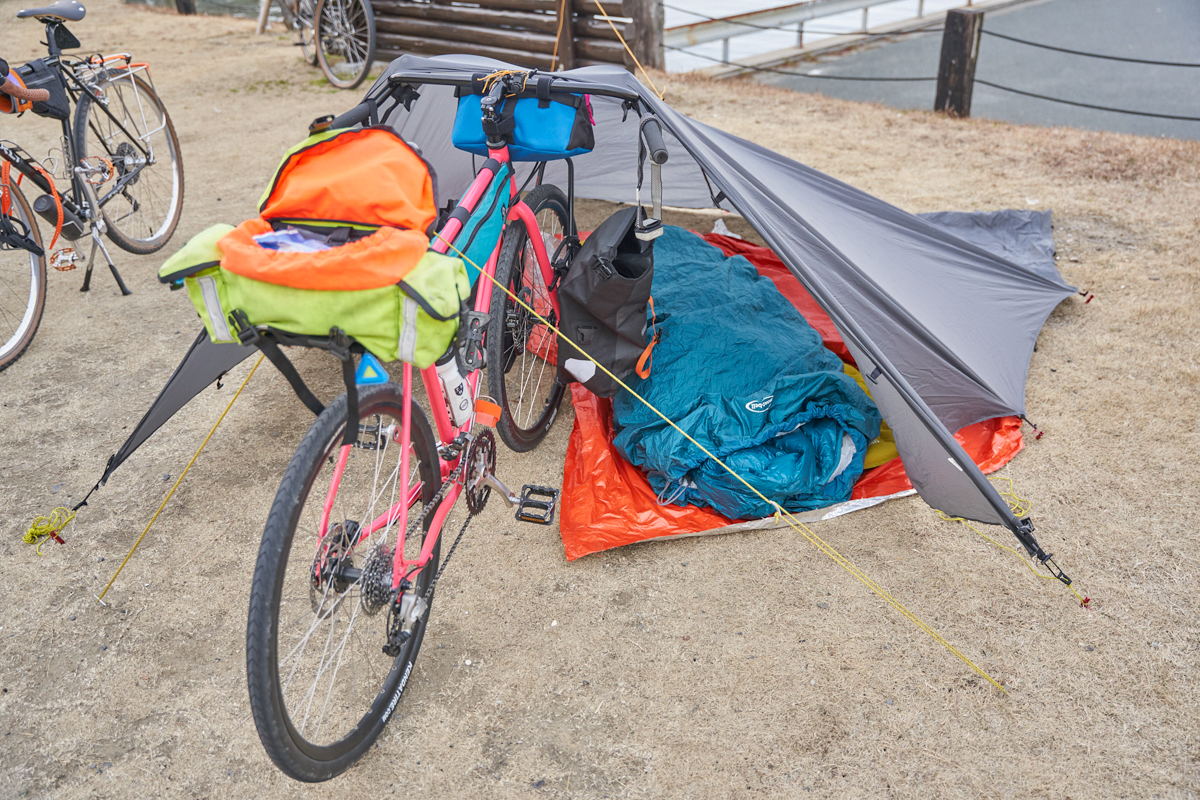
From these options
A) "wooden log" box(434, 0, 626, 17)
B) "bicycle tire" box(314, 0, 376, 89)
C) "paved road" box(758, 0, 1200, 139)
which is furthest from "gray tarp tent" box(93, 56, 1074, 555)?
"bicycle tire" box(314, 0, 376, 89)

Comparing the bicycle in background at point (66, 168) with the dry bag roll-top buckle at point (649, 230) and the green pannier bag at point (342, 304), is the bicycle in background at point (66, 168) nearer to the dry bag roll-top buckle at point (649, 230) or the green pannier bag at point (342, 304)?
the green pannier bag at point (342, 304)

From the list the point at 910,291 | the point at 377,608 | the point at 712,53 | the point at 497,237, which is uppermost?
the point at 712,53

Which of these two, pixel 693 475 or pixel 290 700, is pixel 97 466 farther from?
pixel 693 475

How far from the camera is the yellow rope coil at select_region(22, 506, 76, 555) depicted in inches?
102

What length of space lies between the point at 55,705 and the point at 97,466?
111 centimetres

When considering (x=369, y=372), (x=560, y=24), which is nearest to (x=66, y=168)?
(x=369, y=372)

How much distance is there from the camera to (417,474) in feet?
6.61

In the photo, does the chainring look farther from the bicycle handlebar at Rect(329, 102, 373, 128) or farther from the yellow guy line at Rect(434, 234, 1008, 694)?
the bicycle handlebar at Rect(329, 102, 373, 128)

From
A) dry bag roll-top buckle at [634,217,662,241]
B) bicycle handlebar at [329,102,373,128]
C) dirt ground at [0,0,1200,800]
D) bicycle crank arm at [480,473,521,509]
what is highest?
bicycle handlebar at [329,102,373,128]

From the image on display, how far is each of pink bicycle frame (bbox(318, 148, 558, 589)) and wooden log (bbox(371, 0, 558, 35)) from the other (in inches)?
204

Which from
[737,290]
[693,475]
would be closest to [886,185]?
[737,290]

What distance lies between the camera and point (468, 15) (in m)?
7.47

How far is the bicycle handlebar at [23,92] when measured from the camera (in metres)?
3.24

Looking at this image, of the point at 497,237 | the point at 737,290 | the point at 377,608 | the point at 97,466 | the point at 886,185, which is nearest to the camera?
the point at 377,608
